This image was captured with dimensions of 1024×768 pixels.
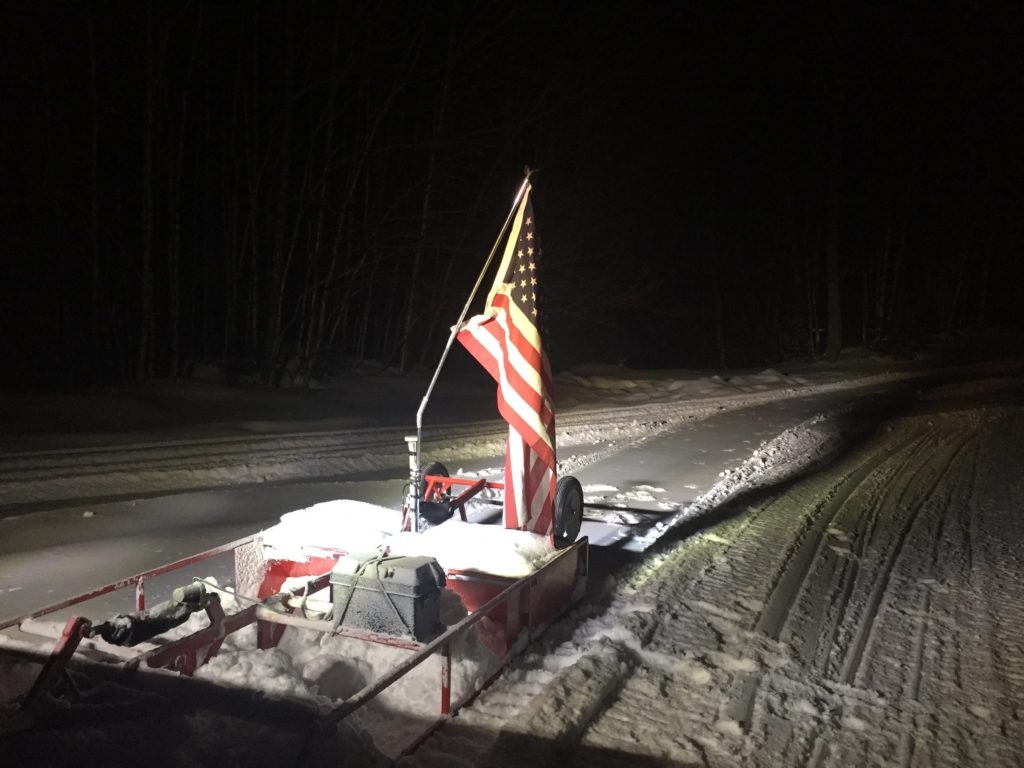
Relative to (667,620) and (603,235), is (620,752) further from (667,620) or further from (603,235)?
(603,235)

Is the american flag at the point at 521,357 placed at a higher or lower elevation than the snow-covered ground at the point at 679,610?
higher

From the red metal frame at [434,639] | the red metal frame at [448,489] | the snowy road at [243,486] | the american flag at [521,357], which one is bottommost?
the snowy road at [243,486]

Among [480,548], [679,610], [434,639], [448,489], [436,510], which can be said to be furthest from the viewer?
[448,489]

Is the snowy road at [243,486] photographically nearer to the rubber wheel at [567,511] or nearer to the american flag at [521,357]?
the rubber wheel at [567,511]

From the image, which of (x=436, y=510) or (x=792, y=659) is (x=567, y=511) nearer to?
(x=436, y=510)

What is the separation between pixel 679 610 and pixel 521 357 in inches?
87.0

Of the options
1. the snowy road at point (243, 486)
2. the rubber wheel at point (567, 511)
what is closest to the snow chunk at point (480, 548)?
the rubber wheel at point (567, 511)

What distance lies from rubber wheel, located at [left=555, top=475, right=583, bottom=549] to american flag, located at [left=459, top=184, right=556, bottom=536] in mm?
432

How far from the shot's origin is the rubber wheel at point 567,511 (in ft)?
20.5

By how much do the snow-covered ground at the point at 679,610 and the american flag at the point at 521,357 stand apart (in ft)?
3.59

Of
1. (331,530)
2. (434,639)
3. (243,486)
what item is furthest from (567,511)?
(243,486)

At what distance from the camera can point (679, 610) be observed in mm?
5742

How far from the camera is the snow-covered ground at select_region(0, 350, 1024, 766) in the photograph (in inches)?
147

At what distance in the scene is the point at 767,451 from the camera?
12.7 m
